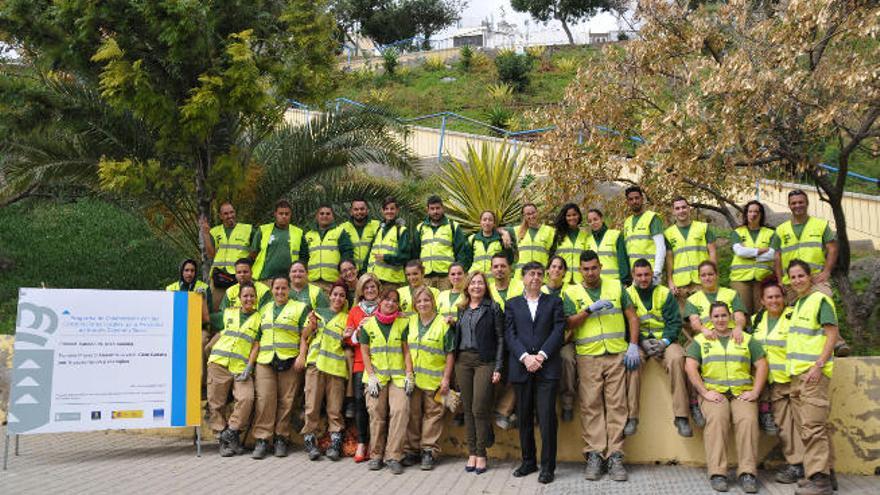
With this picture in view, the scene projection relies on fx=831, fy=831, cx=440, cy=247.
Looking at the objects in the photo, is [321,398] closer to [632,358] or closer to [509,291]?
[509,291]

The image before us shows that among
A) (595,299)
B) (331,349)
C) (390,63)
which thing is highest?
(390,63)

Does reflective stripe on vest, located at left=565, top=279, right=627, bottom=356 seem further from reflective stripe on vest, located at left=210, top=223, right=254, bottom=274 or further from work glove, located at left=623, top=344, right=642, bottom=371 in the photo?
reflective stripe on vest, located at left=210, top=223, right=254, bottom=274

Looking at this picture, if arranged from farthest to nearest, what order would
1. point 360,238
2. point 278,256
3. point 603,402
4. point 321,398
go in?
point 360,238, point 278,256, point 321,398, point 603,402

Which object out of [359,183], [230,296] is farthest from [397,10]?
[230,296]

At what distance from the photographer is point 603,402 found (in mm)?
7805

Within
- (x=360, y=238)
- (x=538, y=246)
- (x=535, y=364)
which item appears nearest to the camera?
(x=535, y=364)

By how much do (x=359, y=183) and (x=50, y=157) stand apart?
14.8ft

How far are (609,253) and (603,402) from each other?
201 centimetres

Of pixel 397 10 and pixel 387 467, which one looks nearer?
pixel 387 467

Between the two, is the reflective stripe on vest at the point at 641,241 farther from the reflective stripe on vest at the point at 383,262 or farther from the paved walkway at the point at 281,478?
the reflective stripe on vest at the point at 383,262

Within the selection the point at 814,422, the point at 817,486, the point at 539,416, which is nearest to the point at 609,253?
the point at 539,416

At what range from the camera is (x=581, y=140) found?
11938 millimetres

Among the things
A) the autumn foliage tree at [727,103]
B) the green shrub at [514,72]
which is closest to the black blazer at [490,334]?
the autumn foliage tree at [727,103]

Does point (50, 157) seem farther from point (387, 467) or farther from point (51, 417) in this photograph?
point (387, 467)
